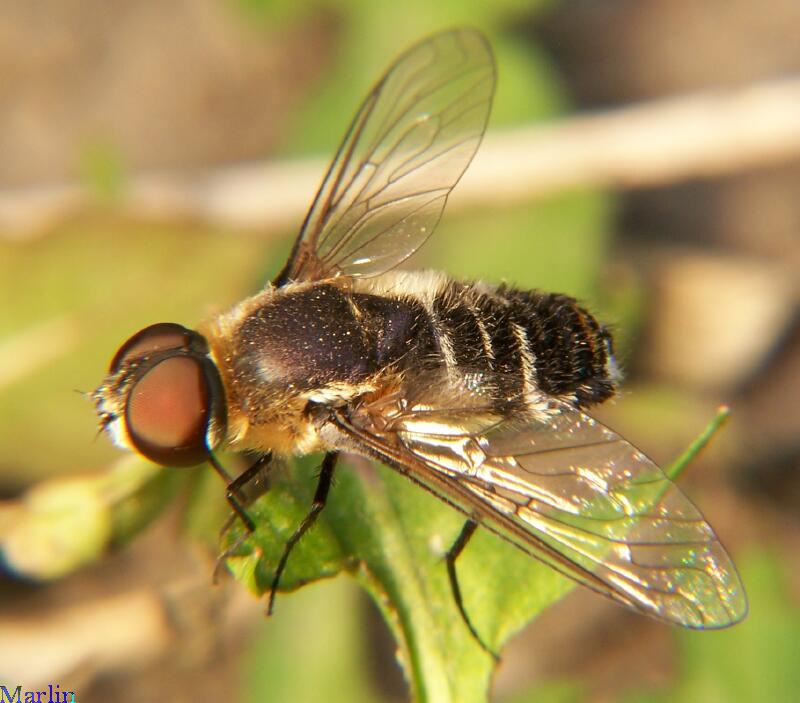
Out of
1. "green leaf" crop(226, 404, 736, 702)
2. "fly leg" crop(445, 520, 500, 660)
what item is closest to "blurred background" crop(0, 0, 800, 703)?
"green leaf" crop(226, 404, 736, 702)

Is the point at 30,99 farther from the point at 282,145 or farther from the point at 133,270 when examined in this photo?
the point at 133,270

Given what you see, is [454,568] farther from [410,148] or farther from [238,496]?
[410,148]

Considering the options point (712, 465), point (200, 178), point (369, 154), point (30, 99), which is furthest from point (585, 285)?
point (30, 99)

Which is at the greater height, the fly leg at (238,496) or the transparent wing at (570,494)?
the fly leg at (238,496)

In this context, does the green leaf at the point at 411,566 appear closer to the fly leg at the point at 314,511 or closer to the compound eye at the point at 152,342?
the fly leg at the point at 314,511

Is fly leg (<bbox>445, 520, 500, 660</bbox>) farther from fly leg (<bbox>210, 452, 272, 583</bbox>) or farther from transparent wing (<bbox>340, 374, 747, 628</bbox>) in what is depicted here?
fly leg (<bbox>210, 452, 272, 583</bbox>)

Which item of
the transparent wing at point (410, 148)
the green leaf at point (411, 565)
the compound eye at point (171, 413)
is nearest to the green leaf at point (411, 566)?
the green leaf at point (411, 565)

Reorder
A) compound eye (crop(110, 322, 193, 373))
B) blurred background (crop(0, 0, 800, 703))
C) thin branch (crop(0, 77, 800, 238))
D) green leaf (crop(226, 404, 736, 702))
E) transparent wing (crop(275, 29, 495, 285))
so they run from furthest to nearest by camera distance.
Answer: thin branch (crop(0, 77, 800, 238)) < blurred background (crop(0, 0, 800, 703)) < transparent wing (crop(275, 29, 495, 285)) < compound eye (crop(110, 322, 193, 373)) < green leaf (crop(226, 404, 736, 702))

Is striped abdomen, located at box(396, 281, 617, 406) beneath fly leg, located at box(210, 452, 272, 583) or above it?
above
